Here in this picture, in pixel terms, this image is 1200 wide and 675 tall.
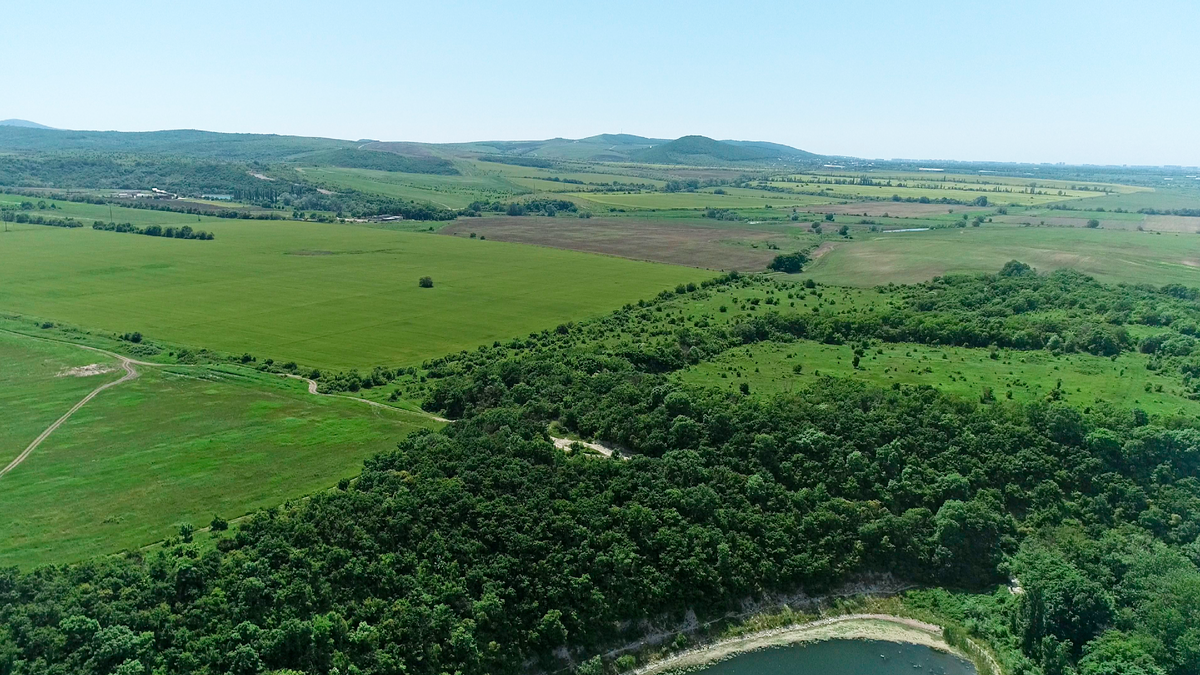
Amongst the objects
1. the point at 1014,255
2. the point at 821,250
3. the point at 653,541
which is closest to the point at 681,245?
the point at 821,250

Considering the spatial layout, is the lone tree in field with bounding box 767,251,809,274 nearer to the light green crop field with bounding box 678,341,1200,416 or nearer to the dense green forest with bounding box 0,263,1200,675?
the light green crop field with bounding box 678,341,1200,416

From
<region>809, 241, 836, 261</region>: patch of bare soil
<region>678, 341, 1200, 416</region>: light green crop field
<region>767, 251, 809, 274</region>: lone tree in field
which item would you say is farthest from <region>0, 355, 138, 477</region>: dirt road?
<region>809, 241, 836, 261</region>: patch of bare soil

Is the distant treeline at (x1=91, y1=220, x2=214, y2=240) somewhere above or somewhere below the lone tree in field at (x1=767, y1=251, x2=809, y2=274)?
above

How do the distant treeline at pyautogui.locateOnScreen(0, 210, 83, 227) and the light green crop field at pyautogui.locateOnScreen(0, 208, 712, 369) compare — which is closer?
the light green crop field at pyautogui.locateOnScreen(0, 208, 712, 369)

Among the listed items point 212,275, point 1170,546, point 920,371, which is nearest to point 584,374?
point 920,371

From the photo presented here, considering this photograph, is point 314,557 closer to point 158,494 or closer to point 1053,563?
point 158,494

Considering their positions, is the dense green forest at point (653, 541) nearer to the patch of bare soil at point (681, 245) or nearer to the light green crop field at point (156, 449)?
the light green crop field at point (156, 449)
